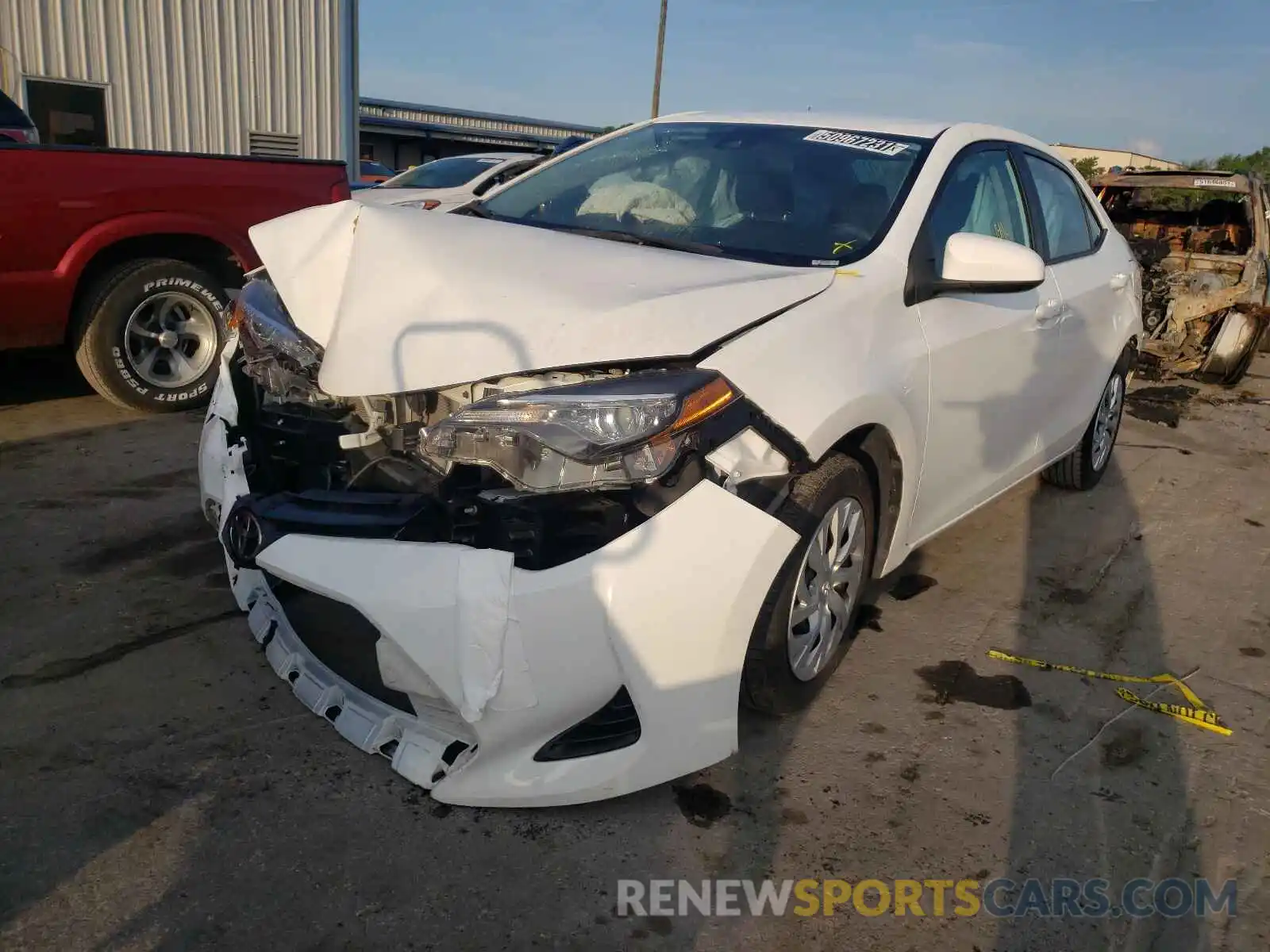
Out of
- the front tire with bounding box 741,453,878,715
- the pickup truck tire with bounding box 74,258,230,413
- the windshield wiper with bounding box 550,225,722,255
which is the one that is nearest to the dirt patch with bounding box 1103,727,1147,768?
the front tire with bounding box 741,453,878,715

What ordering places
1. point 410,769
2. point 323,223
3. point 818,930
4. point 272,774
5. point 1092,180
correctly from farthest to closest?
point 1092,180 → point 323,223 → point 272,774 → point 410,769 → point 818,930

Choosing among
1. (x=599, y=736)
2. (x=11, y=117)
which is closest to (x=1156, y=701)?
(x=599, y=736)

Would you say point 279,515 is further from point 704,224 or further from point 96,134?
point 96,134

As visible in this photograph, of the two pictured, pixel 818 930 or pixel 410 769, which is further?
pixel 410 769

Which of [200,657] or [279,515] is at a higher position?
[279,515]

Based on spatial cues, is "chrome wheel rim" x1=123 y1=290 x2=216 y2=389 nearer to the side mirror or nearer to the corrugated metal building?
the side mirror

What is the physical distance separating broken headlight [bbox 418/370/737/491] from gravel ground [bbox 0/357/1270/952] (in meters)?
0.87

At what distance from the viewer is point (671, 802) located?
101 inches

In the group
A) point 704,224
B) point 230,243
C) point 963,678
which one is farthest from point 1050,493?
point 230,243

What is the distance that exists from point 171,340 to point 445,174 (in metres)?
4.91

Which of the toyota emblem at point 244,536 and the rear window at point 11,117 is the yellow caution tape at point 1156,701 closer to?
the toyota emblem at point 244,536

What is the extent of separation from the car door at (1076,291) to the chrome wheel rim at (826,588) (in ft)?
5.25

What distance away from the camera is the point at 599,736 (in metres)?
2.34

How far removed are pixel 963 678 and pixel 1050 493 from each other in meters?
2.36
